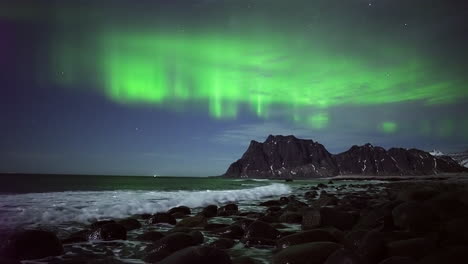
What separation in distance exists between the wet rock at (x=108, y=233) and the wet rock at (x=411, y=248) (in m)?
5.61

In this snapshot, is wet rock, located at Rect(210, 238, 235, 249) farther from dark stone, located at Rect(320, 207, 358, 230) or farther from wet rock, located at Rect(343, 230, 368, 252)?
dark stone, located at Rect(320, 207, 358, 230)

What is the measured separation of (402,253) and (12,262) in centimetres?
601

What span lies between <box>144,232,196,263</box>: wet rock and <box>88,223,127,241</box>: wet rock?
1.84 metres

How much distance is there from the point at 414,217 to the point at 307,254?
3125 mm

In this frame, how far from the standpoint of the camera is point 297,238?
→ 5801 mm

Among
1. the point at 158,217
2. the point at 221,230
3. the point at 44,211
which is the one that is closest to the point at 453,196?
the point at 221,230

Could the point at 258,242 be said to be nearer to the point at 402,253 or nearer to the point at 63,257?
the point at 402,253

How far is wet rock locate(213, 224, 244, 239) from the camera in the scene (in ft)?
23.8

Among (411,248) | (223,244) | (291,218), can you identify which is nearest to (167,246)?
(223,244)

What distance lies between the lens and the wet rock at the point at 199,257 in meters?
4.50

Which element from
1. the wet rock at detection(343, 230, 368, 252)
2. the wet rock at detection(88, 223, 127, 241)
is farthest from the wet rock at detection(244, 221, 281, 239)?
the wet rock at detection(88, 223, 127, 241)

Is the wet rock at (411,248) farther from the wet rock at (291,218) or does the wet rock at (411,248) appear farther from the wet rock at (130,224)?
the wet rock at (130,224)

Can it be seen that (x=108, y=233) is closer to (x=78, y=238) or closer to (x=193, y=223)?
(x=78, y=238)

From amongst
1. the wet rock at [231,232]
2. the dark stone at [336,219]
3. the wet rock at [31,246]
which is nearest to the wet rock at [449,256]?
the dark stone at [336,219]
